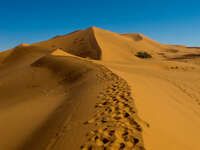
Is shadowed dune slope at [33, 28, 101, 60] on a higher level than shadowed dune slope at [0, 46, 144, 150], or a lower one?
higher

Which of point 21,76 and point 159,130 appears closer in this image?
point 159,130

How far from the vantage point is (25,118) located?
4.51 meters

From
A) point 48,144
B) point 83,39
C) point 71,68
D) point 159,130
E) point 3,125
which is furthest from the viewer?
point 83,39

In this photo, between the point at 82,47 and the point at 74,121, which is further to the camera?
the point at 82,47

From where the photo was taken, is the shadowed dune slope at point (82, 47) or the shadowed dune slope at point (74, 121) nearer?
the shadowed dune slope at point (74, 121)

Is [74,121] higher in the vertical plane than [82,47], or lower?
lower

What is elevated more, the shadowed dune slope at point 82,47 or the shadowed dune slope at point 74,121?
the shadowed dune slope at point 82,47

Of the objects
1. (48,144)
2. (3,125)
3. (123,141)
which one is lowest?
(3,125)

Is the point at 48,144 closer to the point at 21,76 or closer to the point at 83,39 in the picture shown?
the point at 21,76

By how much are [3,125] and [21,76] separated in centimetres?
615

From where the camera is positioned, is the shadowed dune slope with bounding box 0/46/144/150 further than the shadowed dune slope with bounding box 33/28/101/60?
No

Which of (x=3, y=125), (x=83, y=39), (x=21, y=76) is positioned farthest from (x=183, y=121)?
(x=83, y=39)

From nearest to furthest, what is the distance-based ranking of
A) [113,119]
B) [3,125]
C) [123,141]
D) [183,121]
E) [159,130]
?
[123,141] → [159,130] → [113,119] → [183,121] → [3,125]

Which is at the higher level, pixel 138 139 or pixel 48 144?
pixel 138 139
